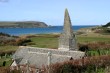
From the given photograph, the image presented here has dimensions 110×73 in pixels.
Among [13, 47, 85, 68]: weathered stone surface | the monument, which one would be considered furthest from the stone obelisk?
[13, 47, 85, 68]: weathered stone surface

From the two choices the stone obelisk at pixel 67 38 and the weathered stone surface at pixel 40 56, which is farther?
the stone obelisk at pixel 67 38

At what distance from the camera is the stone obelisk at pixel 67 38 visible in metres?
45.5

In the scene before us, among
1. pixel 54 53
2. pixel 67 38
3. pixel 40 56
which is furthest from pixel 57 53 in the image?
pixel 67 38

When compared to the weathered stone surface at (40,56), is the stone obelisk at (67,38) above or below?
above

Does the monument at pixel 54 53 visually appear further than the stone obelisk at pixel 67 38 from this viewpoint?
No

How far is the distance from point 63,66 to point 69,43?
47.1 ft

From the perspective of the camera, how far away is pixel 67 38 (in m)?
46.0

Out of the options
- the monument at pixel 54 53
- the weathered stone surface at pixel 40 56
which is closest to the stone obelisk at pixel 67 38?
the monument at pixel 54 53

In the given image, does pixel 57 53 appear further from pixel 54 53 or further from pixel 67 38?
pixel 67 38

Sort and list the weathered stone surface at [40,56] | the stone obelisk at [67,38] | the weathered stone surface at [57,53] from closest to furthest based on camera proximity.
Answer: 1. the weathered stone surface at [40,56]
2. the weathered stone surface at [57,53]
3. the stone obelisk at [67,38]

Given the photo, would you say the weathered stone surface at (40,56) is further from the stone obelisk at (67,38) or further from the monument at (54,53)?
the stone obelisk at (67,38)

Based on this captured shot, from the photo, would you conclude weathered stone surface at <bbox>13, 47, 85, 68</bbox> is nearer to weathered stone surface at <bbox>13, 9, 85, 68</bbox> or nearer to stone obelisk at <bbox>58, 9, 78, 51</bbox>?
weathered stone surface at <bbox>13, 9, 85, 68</bbox>

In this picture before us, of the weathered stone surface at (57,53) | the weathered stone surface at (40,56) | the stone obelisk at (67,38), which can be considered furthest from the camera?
the stone obelisk at (67,38)

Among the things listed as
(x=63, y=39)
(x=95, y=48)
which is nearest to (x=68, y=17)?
(x=63, y=39)
